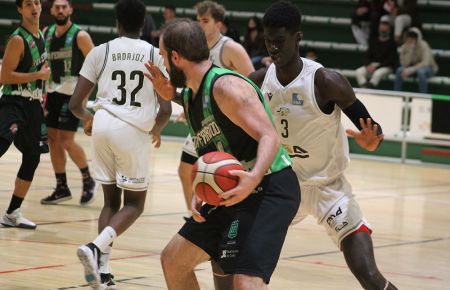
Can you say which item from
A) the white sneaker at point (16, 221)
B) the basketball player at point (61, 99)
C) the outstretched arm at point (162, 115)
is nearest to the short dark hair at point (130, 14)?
the outstretched arm at point (162, 115)

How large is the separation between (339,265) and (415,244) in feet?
4.70

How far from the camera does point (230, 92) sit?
435 cm

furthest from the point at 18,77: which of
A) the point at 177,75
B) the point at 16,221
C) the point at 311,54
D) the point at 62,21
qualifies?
the point at 311,54

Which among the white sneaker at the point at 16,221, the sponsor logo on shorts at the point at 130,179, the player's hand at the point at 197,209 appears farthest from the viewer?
the white sneaker at the point at 16,221

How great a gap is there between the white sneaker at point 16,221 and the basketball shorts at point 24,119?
0.56 meters

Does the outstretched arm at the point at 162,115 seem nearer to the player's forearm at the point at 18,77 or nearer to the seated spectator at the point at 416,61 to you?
the player's forearm at the point at 18,77

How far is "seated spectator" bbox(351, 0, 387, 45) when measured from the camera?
60.0 ft

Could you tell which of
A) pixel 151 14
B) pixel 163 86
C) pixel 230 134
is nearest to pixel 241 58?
pixel 163 86

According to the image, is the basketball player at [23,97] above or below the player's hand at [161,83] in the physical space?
below

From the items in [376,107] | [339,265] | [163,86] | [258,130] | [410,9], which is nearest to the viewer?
[258,130]

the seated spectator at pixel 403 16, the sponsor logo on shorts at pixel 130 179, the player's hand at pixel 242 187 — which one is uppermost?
the player's hand at pixel 242 187

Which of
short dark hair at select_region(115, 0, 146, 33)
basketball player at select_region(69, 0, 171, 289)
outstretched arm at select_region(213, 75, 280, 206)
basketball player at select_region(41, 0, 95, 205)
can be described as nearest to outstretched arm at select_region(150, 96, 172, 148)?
basketball player at select_region(69, 0, 171, 289)

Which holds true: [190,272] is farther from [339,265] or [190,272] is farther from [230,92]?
[339,265]

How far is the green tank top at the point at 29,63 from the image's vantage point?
27.6ft
